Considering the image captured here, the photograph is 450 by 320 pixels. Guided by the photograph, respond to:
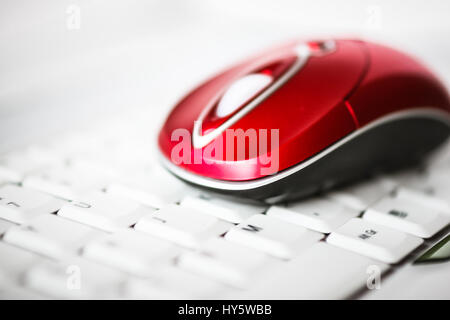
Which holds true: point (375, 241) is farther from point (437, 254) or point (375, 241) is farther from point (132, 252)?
point (132, 252)

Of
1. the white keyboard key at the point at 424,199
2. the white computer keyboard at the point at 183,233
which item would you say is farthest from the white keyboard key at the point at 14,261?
the white keyboard key at the point at 424,199

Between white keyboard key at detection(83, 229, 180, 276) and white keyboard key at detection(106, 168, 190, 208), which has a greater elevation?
white keyboard key at detection(106, 168, 190, 208)

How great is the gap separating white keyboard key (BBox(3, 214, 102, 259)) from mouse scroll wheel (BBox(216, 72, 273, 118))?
0.53ft

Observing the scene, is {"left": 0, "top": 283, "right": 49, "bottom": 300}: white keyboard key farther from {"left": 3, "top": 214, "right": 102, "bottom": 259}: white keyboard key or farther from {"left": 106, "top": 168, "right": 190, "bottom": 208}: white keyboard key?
{"left": 106, "top": 168, "right": 190, "bottom": 208}: white keyboard key

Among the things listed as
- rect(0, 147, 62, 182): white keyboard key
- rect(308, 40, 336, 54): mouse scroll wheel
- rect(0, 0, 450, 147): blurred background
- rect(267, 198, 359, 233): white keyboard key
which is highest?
rect(0, 0, 450, 147): blurred background

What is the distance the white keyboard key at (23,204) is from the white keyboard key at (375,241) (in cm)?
25

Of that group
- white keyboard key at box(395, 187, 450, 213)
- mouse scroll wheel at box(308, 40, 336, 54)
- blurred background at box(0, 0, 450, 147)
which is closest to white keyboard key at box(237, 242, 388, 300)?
white keyboard key at box(395, 187, 450, 213)

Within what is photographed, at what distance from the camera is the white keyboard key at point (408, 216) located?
1.54ft

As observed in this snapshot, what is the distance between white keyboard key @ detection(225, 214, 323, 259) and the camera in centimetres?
43

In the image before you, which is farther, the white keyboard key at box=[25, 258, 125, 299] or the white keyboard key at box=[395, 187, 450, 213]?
the white keyboard key at box=[395, 187, 450, 213]

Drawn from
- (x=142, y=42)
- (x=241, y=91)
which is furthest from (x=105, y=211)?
(x=142, y=42)

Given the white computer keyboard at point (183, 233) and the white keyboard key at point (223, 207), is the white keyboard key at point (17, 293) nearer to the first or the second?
the white computer keyboard at point (183, 233)

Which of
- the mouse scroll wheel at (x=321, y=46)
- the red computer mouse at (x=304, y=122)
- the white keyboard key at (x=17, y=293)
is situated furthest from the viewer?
the mouse scroll wheel at (x=321, y=46)
